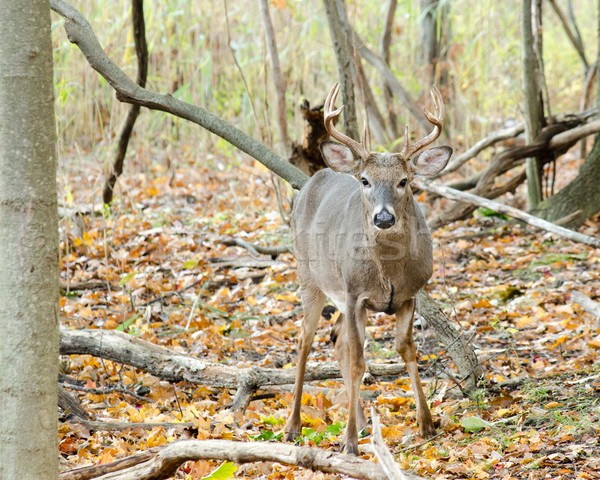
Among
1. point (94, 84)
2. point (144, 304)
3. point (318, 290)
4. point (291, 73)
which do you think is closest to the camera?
point (318, 290)

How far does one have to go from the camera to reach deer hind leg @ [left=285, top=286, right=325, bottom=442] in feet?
16.3

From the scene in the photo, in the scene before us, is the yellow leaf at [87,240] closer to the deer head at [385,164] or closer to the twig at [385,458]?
the deer head at [385,164]

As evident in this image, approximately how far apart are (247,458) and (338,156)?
7.21 feet

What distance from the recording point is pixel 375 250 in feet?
15.6

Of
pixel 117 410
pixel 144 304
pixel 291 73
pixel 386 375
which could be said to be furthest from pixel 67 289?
pixel 291 73

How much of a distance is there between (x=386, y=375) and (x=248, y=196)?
554 cm

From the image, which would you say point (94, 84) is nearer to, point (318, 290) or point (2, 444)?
point (318, 290)

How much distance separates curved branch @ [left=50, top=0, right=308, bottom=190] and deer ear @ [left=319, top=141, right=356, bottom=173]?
2.41 feet

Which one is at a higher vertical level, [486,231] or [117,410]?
[486,231]

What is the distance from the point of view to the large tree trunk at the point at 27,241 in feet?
9.30

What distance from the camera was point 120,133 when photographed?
28.3ft

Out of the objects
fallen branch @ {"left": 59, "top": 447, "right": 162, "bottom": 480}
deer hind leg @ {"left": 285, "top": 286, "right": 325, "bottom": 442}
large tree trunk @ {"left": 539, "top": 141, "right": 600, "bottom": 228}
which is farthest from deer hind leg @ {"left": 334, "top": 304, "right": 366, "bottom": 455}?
large tree trunk @ {"left": 539, "top": 141, "right": 600, "bottom": 228}

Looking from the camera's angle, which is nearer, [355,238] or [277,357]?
[355,238]

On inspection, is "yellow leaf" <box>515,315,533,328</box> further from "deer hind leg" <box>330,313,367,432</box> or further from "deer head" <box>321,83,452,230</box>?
"deer head" <box>321,83,452,230</box>
